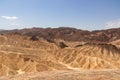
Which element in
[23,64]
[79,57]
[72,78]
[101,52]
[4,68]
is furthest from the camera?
[101,52]

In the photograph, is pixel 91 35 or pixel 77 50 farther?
pixel 91 35

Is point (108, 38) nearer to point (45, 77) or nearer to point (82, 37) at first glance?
point (82, 37)

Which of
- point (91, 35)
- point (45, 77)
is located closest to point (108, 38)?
point (91, 35)

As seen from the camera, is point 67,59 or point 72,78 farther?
point 67,59

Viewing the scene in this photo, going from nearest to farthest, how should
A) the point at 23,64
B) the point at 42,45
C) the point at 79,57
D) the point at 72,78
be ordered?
1. the point at 72,78
2. the point at 23,64
3. the point at 79,57
4. the point at 42,45

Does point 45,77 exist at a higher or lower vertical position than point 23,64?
higher

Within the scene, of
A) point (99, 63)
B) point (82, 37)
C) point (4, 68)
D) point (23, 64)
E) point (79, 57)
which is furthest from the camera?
point (82, 37)

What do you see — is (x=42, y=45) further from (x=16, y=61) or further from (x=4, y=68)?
(x=4, y=68)

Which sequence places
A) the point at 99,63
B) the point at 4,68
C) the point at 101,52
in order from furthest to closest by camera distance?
the point at 101,52 → the point at 99,63 → the point at 4,68

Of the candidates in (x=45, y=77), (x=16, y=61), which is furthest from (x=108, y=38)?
(x=45, y=77)
